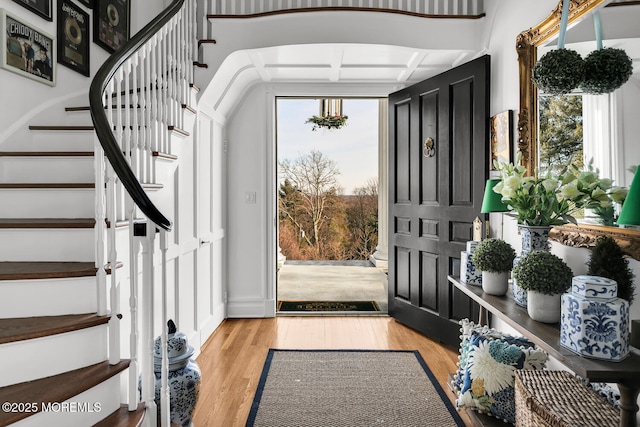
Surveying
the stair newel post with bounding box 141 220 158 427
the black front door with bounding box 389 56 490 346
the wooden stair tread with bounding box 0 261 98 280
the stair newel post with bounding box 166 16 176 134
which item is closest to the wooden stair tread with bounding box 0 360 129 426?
the stair newel post with bounding box 141 220 158 427

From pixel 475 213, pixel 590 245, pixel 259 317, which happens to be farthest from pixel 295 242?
pixel 590 245

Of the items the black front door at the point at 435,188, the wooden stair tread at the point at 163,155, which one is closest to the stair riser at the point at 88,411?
the wooden stair tread at the point at 163,155

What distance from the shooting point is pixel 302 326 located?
3936 millimetres

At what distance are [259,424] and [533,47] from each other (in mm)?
2651

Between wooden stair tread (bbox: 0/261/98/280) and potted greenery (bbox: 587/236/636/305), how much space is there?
2.00 m

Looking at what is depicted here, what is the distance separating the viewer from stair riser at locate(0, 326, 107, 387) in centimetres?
151

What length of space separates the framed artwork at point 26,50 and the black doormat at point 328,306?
3.03 m

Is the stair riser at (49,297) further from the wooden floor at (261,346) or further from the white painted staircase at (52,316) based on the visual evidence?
the wooden floor at (261,346)

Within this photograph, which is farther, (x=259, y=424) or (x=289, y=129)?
(x=289, y=129)

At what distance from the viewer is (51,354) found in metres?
1.59

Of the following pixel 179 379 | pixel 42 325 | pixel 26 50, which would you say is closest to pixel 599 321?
pixel 179 379

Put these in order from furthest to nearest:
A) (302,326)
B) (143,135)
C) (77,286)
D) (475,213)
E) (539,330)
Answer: (302,326) < (475,213) < (143,135) < (77,286) < (539,330)

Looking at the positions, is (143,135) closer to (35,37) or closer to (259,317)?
(35,37)

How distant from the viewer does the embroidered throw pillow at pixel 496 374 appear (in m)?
2.01
